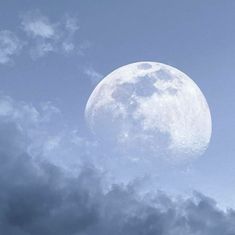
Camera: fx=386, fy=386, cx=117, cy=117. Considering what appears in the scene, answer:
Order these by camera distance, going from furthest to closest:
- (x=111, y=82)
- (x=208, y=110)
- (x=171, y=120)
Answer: (x=208, y=110) → (x=111, y=82) → (x=171, y=120)

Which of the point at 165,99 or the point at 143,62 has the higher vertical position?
the point at 143,62

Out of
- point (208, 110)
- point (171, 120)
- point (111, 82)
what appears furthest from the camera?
point (208, 110)

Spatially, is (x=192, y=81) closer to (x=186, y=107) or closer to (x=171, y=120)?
(x=186, y=107)

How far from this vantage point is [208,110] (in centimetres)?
14488

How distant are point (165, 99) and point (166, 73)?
39.9 ft

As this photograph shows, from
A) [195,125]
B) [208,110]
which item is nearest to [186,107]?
[195,125]

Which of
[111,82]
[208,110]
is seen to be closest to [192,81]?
[208,110]

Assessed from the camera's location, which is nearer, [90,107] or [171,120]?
[171,120]

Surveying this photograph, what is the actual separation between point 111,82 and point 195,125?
32.5m

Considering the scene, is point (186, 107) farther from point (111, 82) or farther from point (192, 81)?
point (111, 82)

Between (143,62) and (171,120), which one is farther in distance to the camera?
(143,62)

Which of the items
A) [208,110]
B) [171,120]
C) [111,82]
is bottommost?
[171,120]

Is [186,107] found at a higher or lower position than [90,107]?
lower

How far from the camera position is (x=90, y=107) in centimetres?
13975
